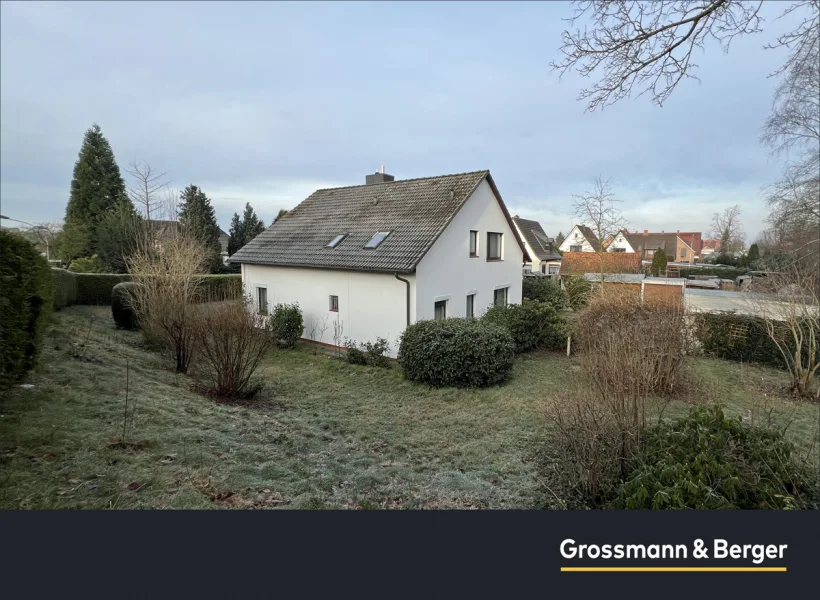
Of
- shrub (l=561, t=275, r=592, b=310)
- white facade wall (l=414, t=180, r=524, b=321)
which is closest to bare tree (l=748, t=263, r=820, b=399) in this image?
shrub (l=561, t=275, r=592, b=310)

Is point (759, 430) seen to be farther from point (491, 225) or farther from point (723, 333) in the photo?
point (491, 225)

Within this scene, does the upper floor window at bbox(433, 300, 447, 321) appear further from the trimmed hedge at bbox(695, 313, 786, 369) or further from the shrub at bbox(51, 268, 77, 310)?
the shrub at bbox(51, 268, 77, 310)

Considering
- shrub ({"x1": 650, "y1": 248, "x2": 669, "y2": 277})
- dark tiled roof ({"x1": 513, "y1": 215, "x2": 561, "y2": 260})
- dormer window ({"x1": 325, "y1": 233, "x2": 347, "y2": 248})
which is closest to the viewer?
dormer window ({"x1": 325, "y1": 233, "x2": 347, "y2": 248})

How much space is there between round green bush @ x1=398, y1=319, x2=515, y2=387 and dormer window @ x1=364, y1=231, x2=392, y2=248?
419 cm

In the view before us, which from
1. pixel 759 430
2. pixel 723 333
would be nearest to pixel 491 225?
pixel 723 333

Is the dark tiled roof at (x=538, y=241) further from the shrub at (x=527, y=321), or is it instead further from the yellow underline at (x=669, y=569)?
the yellow underline at (x=669, y=569)

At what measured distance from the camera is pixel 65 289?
53.6 feet

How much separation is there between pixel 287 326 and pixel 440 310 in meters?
5.32

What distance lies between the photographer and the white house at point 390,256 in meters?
12.7

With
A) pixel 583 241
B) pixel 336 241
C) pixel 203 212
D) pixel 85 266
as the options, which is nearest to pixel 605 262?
pixel 583 241

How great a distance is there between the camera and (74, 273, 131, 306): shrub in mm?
19672

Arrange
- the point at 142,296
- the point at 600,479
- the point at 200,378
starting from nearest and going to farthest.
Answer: the point at 600,479, the point at 200,378, the point at 142,296

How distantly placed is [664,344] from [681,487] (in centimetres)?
595

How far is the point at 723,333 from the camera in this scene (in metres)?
12.5
